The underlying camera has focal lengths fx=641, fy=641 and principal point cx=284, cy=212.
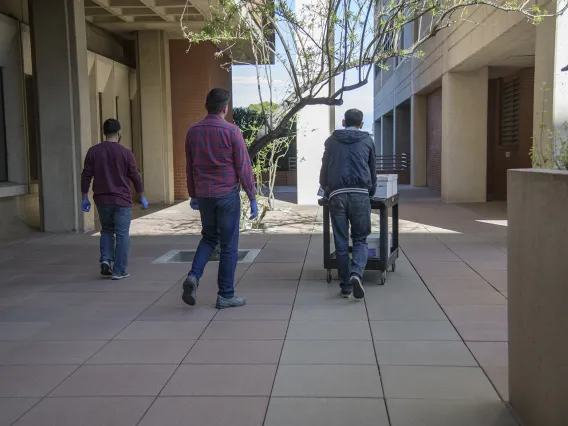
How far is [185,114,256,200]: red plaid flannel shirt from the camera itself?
570 cm

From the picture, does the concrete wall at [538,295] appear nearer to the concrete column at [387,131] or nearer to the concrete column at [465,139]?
the concrete column at [465,139]

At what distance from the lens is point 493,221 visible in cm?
1242

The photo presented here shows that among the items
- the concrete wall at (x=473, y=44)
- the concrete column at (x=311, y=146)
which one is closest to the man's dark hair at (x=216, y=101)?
the concrete wall at (x=473, y=44)

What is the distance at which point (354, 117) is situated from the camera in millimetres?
6402

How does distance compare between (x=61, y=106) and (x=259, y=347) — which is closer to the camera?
(x=259, y=347)

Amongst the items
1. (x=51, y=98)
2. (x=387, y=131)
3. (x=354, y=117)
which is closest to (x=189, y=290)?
(x=354, y=117)

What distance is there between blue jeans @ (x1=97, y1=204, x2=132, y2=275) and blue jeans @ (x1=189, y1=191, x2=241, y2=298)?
163cm

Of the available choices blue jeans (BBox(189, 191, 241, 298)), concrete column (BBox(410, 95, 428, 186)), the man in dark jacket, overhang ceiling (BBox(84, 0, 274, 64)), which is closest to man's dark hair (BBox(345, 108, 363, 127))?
the man in dark jacket

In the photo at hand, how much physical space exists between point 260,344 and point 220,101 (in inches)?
89.7

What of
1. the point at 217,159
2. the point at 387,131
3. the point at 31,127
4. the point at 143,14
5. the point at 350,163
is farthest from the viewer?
the point at 387,131

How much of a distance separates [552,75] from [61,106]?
8.05 metres

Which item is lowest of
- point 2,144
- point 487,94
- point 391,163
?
point 391,163

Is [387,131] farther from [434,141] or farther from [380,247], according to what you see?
[380,247]

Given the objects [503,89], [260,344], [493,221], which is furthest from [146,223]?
[503,89]
